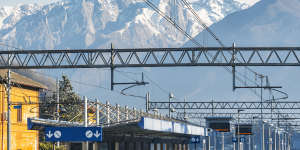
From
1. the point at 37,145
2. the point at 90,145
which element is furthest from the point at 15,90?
the point at 90,145

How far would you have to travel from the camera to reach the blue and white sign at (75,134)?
35.6 m

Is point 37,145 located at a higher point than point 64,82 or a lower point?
lower

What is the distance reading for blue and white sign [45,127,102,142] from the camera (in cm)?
3559

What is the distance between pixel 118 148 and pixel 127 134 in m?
2.15

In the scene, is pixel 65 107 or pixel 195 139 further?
pixel 65 107

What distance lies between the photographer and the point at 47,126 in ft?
122

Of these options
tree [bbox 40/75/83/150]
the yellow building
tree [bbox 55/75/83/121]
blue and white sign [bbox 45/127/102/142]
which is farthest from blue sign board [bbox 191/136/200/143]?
blue and white sign [bbox 45/127/102/142]

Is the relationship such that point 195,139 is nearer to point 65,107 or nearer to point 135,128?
point 65,107

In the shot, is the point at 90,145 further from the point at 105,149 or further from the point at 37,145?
the point at 37,145

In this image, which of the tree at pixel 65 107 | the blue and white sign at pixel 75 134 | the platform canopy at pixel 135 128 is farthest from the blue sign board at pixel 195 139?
the blue and white sign at pixel 75 134

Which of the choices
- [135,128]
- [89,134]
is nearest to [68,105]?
[135,128]

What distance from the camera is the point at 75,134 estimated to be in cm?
3578

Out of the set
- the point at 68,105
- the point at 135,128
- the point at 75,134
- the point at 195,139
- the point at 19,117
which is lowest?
the point at 195,139

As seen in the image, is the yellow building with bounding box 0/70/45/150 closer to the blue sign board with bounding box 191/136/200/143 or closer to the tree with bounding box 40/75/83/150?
the tree with bounding box 40/75/83/150
